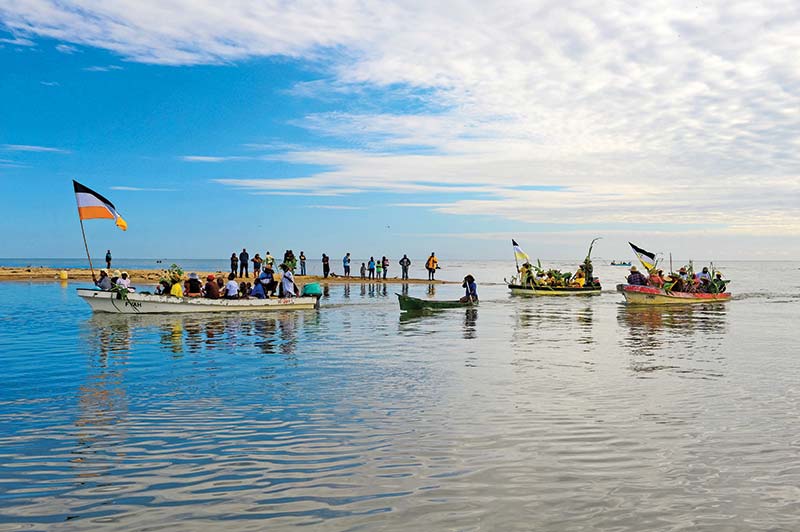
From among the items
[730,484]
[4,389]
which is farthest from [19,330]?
[730,484]

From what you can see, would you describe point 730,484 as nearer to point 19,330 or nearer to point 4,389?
point 4,389

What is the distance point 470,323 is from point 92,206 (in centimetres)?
1647

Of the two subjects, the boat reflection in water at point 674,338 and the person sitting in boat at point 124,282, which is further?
the person sitting in boat at point 124,282

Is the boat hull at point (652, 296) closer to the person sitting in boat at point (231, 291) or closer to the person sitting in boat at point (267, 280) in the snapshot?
the person sitting in boat at point (267, 280)

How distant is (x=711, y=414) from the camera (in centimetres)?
1009

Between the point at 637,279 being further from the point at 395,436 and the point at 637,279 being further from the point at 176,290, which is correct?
the point at 395,436

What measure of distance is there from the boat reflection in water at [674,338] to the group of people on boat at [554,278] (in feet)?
22.0

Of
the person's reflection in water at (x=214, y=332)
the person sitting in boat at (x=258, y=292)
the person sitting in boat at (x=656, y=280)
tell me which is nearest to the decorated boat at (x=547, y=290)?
the person sitting in boat at (x=656, y=280)

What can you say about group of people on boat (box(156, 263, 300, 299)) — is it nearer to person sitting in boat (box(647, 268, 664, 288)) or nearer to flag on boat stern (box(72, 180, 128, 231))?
flag on boat stern (box(72, 180, 128, 231))

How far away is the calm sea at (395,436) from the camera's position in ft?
19.9

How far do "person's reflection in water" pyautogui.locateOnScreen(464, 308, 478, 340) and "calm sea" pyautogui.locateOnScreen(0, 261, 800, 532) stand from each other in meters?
2.54

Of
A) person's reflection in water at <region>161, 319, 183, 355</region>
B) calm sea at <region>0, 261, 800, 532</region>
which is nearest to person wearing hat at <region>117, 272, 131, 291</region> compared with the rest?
person's reflection in water at <region>161, 319, 183, 355</region>

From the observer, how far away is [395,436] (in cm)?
862

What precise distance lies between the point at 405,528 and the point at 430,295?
39.1 m
